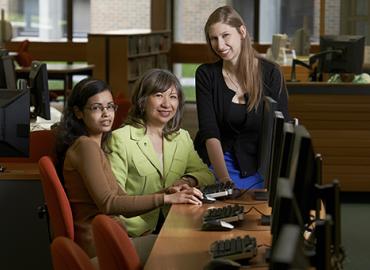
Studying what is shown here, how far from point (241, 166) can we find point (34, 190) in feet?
3.29

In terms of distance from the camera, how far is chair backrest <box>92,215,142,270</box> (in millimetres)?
2633

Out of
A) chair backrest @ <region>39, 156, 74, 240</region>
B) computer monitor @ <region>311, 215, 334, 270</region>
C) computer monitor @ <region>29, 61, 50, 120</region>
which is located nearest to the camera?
computer monitor @ <region>311, 215, 334, 270</region>

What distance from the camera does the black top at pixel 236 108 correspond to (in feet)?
15.0

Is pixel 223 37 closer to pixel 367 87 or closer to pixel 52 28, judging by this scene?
pixel 367 87

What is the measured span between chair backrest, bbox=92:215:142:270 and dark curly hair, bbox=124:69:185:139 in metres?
1.62

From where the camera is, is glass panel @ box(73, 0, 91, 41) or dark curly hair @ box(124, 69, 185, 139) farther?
glass panel @ box(73, 0, 91, 41)

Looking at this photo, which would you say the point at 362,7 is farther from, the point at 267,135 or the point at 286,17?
the point at 267,135

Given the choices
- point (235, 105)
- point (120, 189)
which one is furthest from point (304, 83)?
point (120, 189)

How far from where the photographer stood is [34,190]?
4742mm

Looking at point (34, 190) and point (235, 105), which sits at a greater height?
point (235, 105)

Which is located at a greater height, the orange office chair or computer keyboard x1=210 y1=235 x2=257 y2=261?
the orange office chair

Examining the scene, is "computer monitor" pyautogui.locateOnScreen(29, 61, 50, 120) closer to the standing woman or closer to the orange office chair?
the orange office chair

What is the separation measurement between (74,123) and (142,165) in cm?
35

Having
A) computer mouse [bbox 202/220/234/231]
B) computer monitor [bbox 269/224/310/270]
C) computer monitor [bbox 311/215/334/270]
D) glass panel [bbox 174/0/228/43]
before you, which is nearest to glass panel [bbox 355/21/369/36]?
glass panel [bbox 174/0/228/43]
